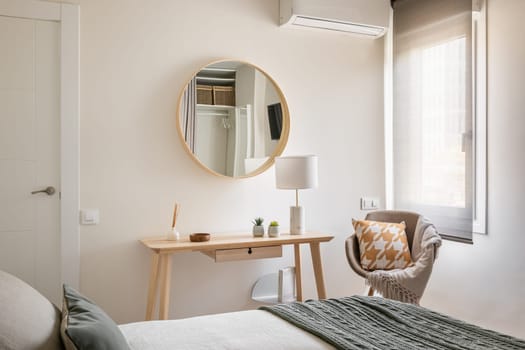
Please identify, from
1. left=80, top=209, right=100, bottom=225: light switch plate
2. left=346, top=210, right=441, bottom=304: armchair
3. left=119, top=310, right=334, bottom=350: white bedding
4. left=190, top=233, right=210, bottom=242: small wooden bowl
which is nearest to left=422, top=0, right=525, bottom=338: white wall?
left=346, top=210, right=441, bottom=304: armchair

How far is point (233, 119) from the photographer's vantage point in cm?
348

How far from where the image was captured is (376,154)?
402 cm

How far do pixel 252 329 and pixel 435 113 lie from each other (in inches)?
93.4

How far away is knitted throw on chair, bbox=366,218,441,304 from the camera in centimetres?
306

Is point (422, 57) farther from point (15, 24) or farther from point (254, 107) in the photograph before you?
point (15, 24)

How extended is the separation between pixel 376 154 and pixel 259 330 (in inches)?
97.9

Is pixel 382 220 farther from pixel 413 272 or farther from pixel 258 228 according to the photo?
pixel 258 228

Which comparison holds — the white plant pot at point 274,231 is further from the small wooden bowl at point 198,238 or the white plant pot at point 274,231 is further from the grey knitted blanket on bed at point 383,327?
the grey knitted blanket on bed at point 383,327

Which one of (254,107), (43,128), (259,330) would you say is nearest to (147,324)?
(259,330)

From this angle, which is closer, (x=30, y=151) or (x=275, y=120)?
(x=30, y=151)

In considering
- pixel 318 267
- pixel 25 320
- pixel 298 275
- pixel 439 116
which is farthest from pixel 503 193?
pixel 25 320

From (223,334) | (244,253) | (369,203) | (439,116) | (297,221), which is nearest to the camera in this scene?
(223,334)

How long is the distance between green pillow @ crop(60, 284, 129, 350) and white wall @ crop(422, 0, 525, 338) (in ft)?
8.25

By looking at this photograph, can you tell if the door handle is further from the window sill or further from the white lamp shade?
the window sill
